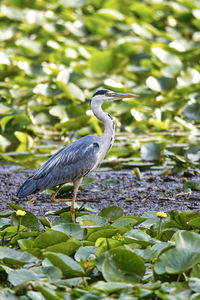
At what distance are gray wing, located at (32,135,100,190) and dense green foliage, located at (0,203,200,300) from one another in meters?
0.94

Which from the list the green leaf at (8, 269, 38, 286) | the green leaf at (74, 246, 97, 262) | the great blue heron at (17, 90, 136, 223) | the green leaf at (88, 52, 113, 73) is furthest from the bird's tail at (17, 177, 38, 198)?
the green leaf at (88, 52, 113, 73)

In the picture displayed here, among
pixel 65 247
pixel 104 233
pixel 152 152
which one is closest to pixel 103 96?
pixel 152 152

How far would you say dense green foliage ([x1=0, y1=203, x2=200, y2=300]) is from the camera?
309 cm

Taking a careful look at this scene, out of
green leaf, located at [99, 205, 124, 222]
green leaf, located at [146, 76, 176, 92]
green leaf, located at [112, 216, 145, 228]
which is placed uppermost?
green leaf, located at [112, 216, 145, 228]

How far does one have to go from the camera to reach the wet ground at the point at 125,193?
5254mm

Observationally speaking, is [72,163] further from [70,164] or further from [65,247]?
[65,247]

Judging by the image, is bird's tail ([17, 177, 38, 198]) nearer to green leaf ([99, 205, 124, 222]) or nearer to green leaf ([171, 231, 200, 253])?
green leaf ([99, 205, 124, 222])

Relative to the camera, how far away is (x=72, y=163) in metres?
5.14

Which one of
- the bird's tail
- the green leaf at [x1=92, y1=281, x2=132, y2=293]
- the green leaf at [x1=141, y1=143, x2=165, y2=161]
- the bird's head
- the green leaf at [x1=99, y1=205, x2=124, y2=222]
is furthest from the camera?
the green leaf at [x1=141, y1=143, x2=165, y2=161]

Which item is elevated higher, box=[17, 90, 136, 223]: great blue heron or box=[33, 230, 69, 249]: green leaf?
box=[33, 230, 69, 249]: green leaf

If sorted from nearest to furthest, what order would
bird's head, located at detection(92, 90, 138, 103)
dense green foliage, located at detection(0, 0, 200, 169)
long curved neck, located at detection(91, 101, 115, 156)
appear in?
long curved neck, located at detection(91, 101, 115, 156)
bird's head, located at detection(92, 90, 138, 103)
dense green foliage, located at detection(0, 0, 200, 169)

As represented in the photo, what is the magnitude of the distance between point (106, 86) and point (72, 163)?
8.09ft

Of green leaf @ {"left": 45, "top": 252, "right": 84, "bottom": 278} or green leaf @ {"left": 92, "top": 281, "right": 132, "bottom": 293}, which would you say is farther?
green leaf @ {"left": 45, "top": 252, "right": 84, "bottom": 278}

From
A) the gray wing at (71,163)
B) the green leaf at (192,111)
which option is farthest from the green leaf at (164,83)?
the gray wing at (71,163)
